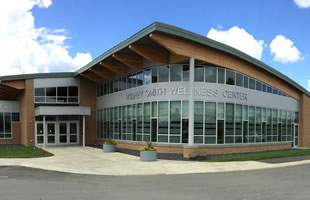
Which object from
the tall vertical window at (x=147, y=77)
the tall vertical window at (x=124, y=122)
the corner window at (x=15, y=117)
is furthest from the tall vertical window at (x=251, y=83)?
the corner window at (x=15, y=117)

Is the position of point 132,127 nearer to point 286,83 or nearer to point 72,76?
point 72,76

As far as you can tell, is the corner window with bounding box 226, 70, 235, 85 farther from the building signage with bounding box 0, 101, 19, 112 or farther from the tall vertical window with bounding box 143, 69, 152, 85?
the building signage with bounding box 0, 101, 19, 112

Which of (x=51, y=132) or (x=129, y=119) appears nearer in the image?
(x=129, y=119)

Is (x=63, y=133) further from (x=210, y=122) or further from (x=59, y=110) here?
(x=210, y=122)

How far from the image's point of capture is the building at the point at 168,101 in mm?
19844

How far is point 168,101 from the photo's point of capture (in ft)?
66.9

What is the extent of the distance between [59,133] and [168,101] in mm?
13483

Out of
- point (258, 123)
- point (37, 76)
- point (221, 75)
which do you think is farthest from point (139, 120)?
point (37, 76)

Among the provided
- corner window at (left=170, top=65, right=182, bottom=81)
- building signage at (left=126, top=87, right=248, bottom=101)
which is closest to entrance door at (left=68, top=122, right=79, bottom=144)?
building signage at (left=126, top=87, right=248, bottom=101)

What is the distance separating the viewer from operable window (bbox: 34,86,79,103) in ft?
92.1

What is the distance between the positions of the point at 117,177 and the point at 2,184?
422 centimetres

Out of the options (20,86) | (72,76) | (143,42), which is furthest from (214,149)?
(20,86)

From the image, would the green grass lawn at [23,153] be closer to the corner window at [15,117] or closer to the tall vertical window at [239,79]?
the corner window at [15,117]

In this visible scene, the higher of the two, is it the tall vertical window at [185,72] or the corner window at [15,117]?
the tall vertical window at [185,72]
